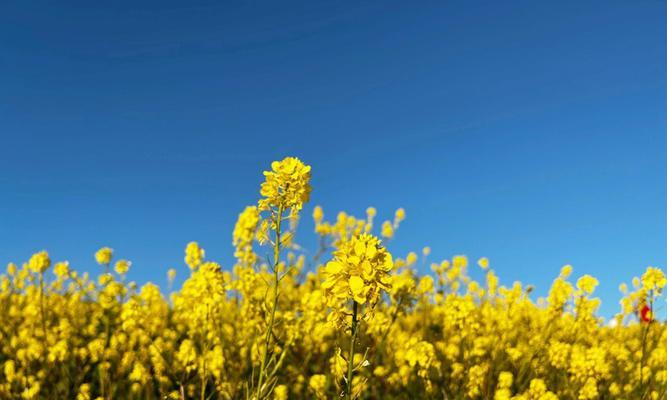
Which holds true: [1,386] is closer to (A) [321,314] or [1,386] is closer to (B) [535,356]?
(A) [321,314]

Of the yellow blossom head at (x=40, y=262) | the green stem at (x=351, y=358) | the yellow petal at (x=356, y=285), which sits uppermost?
the yellow blossom head at (x=40, y=262)

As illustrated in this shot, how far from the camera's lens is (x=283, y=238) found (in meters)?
2.74

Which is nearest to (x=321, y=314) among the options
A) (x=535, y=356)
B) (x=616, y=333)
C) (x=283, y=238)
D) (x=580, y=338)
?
(x=535, y=356)

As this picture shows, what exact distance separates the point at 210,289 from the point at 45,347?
2234 mm

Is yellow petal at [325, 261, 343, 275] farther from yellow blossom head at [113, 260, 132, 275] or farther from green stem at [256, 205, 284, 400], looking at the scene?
yellow blossom head at [113, 260, 132, 275]

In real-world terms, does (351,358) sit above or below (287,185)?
below

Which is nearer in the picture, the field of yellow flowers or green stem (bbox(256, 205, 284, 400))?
green stem (bbox(256, 205, 284, 400))

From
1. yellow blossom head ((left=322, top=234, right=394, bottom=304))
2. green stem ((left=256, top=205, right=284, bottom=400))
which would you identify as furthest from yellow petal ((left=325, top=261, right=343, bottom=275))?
green stem ((left=256, top=205, right=284, bottom=400))

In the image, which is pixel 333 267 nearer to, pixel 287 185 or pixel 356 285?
pixel 356 285

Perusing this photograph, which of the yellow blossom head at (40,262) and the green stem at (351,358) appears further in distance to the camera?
the yellow blossom head at (40,262)

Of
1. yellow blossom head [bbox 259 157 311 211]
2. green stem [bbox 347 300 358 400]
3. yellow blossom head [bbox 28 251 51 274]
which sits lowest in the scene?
green stem [bbox 347 300 358 400]

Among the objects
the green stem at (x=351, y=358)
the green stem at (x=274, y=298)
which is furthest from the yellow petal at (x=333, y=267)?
the green stem at (x=274, y=298)

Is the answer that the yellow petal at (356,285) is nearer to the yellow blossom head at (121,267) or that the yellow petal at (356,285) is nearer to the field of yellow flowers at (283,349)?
the field of yellow flowers at (283,349)

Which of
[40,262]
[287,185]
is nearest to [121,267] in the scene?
[40,262]
